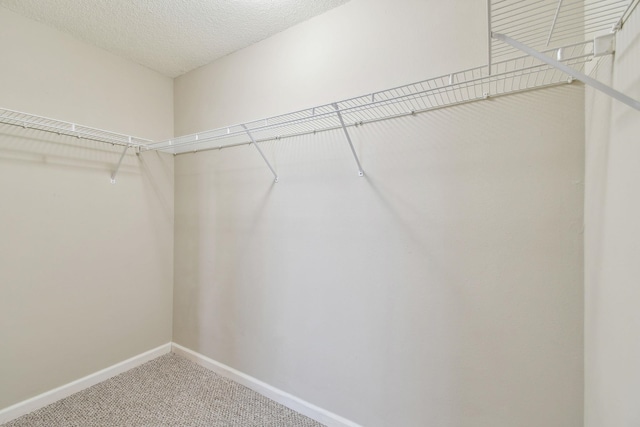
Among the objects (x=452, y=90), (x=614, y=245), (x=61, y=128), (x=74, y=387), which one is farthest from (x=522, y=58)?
(x=74, y=387)

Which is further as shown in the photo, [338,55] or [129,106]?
[129,106]

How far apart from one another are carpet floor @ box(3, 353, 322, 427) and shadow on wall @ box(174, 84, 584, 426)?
0.16 metres

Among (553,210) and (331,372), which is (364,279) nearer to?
(331,372)

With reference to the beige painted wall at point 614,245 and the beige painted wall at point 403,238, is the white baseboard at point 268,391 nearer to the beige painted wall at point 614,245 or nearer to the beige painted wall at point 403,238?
the beige painted wall at point 403,238

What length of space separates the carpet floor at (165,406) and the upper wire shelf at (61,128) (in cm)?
164

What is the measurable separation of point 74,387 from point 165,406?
66 centimetres

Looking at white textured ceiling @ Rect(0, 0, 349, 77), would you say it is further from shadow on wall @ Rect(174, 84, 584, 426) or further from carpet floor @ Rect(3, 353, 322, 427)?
carpet floor @ Rect(3, 353, 322, 427)

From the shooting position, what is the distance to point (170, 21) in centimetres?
160

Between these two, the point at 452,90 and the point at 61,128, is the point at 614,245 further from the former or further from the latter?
the point at 61,128

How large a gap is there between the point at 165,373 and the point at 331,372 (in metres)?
1.32

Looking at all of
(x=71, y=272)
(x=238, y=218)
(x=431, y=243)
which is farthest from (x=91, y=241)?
(x=431, y=243)

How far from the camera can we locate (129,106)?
2027 mm

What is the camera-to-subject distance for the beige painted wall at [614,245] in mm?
648

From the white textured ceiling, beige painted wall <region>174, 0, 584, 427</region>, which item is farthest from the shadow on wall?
the white textured ceiling
